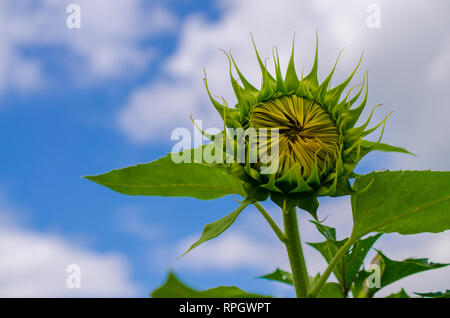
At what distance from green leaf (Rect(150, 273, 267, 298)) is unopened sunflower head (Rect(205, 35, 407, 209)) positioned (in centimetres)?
43

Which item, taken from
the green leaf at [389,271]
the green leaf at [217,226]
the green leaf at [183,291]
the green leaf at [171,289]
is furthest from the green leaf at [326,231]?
the green leaf at [171,289]

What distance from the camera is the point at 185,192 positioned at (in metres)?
2.40

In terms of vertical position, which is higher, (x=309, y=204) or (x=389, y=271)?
(x=309, y=204)

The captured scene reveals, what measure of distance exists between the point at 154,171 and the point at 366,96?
1.03m

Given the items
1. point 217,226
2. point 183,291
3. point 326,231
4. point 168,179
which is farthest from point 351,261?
point 183,291

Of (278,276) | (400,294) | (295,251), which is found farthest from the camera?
(278,276)

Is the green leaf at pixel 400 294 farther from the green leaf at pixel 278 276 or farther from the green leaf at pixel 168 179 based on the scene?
the green leaf at pixel 168 179

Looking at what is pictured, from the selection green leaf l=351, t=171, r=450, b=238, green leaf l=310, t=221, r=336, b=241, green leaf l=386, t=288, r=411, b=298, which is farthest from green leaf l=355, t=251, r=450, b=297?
green leaf l=351, t=171, r=450, b=238

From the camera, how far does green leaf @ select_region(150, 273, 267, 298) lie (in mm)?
1757

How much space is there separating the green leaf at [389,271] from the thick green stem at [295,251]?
885 mm

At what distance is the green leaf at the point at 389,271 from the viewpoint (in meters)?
2.95

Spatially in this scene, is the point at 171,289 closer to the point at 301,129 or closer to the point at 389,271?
the point at 301,129

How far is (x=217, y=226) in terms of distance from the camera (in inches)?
87.7

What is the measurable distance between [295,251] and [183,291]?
2.20 feet
